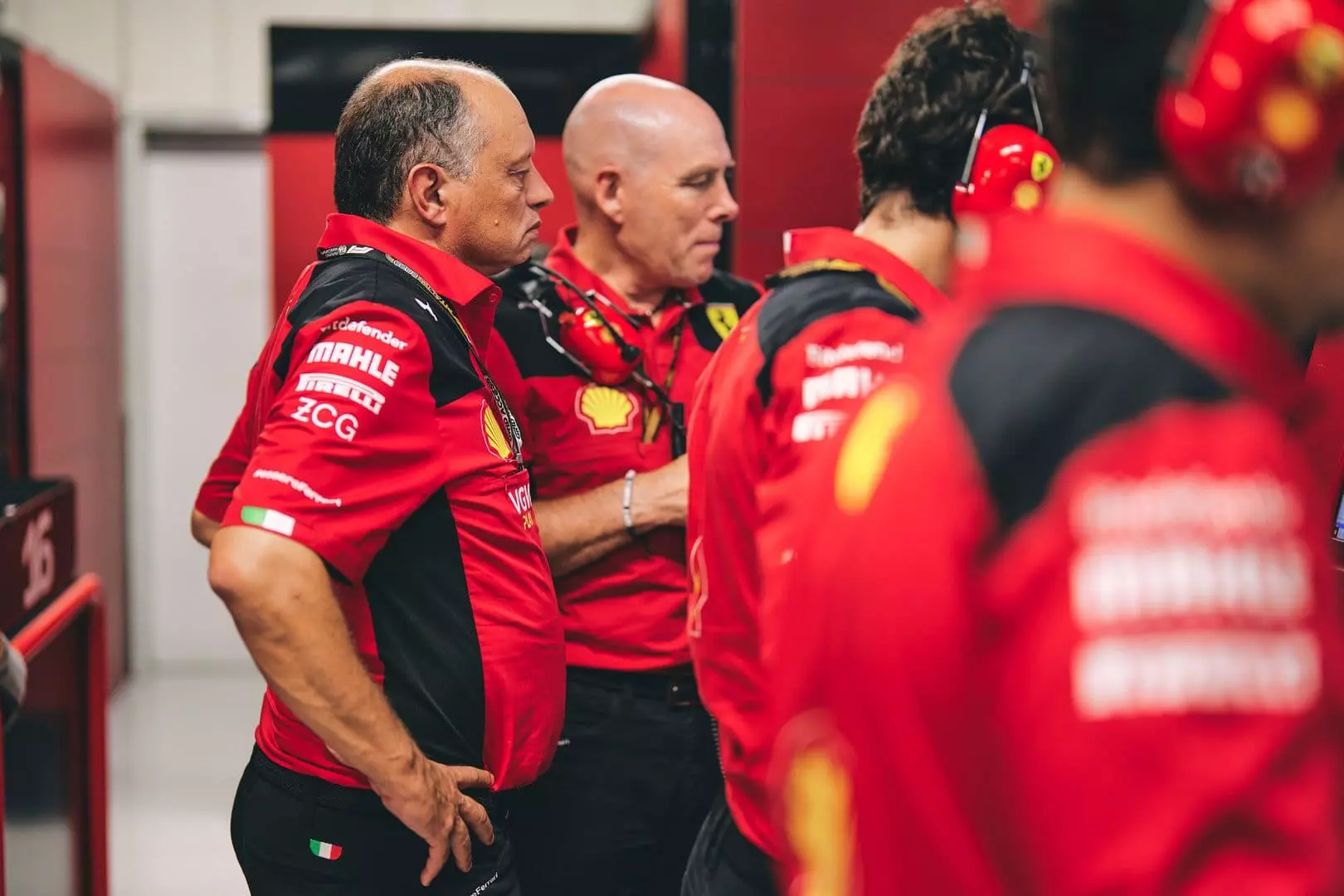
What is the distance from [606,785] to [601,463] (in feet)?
1.76

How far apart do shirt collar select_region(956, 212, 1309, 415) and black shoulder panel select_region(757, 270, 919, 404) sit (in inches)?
27.4

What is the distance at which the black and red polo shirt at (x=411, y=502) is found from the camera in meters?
1.46

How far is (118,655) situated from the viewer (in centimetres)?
610

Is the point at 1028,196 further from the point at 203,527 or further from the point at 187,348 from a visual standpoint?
the point at 187,348

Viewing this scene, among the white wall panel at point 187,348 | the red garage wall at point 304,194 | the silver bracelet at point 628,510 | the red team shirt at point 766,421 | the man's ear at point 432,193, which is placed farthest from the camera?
the white wall panel at point 187,348

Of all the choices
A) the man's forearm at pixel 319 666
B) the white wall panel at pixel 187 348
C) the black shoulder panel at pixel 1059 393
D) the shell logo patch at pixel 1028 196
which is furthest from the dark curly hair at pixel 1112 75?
the white wall panel at pixel 187 348

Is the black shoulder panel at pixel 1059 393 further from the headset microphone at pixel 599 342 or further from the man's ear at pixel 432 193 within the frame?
the headset microphone at pixel 599 342

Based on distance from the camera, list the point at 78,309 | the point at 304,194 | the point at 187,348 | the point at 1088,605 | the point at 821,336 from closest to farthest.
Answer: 1. the point at 1088,605
2. the point at 821,336
3. the point at 78,309
4. the point at 304,194
5. the point at 187,348

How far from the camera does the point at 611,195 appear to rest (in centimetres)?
245

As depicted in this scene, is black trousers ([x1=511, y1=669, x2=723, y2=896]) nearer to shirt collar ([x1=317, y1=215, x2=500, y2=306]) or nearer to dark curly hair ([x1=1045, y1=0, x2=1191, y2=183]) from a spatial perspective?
shirt collar ([x1=317, y1=215, x2=500, y2=306])

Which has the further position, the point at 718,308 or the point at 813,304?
the point at 718,308

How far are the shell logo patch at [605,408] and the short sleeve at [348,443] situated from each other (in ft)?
2.40

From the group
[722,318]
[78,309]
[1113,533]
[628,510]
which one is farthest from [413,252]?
[78,309]

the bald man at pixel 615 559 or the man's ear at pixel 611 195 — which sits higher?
the man's ear at pixel 611 195
